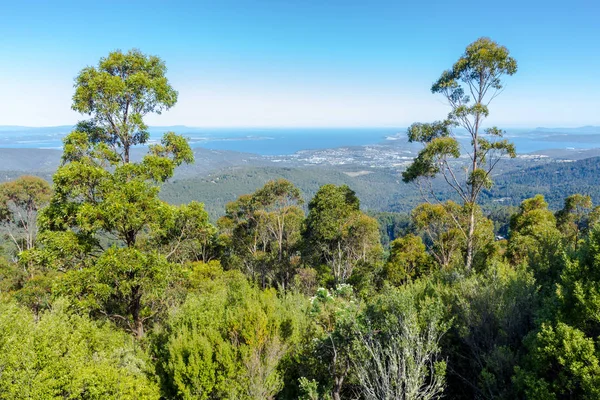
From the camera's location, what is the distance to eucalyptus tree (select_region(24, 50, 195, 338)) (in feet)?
25.8

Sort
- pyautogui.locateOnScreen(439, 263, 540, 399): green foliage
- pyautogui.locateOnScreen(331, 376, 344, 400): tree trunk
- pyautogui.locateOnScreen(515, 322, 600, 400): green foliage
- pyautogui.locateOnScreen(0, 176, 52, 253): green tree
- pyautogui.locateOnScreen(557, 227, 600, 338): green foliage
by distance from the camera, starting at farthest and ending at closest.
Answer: pyautogui.locateOnScreen(0, 176, 52, 253): green tree
pyautogui.locateOnScreen(331, 376, 344, 400): tree trunk
pyautogui.locateOnScreen(439, 263, 540, 399): green foliage
pyautogui.locateOnScreen(557, 227, 600, 338): green foliage
pyautogui.locateOnScreen(515, 322, 600, 400): green foliage

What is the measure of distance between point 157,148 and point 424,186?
467 inches

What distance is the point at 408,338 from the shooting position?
6949 millimetres

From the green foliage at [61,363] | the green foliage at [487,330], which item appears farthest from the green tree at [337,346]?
the green foliage at [61,363]

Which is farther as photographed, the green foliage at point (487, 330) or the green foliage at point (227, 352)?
the green foliage at point (227, 352)

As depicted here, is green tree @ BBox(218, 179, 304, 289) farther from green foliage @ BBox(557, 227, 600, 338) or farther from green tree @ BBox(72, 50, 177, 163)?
green foliage @ BBox(557, 227, 600, 338)

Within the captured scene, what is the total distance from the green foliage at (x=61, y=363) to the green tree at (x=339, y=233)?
14.6 metres

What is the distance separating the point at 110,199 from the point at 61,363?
3.51 m

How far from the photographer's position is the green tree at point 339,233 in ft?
69.5

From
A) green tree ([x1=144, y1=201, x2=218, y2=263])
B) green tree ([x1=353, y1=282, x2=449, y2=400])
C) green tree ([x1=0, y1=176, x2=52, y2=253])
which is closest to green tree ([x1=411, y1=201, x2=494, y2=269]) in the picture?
green tree ([x1=353, y1=282, x2=449, y2=400])

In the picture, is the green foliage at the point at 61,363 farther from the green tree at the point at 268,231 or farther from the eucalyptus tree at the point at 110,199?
the green tree at the point at 268,231

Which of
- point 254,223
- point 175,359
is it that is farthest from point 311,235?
point 175,359

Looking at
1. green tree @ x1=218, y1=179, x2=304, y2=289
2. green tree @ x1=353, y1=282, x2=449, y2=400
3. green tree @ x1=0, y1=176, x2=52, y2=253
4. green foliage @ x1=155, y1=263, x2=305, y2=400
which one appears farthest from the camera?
green tree @ x1=218, y1=179, x2=304, y2=289

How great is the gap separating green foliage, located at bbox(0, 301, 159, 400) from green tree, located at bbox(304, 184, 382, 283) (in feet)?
47.8
